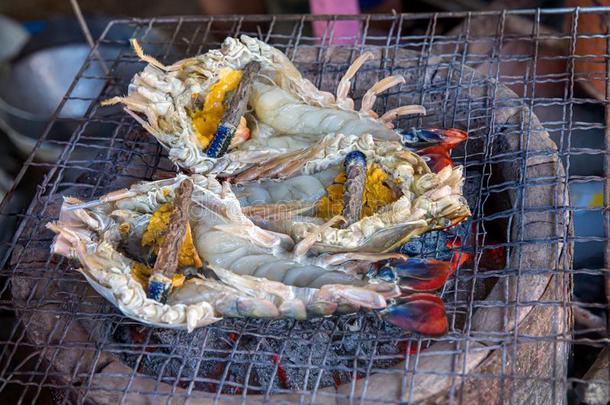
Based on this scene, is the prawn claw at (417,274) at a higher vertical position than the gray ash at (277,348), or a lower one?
higher

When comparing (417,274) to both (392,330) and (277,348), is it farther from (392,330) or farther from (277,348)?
(277,348)

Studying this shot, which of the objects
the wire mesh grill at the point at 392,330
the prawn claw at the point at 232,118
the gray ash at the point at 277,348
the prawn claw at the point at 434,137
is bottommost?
the gray ash at the point at 277,348

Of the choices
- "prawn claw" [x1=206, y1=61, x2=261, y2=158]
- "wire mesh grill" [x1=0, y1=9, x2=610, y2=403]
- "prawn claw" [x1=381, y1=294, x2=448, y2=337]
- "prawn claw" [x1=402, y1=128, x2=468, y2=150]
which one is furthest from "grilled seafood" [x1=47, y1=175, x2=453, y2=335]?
"prawn claw" [x1=402, y1=128, x2=468, y2=150]

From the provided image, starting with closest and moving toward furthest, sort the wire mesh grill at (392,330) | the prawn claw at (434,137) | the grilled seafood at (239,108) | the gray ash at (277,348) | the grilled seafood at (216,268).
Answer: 1. the wire mesh grill at (392,330)
2. the grilled seafood at (216,268)
3. the gray ash at (277,348)
4. the prawn claw at (434,137)
5. the grilled seafood at (239,108)

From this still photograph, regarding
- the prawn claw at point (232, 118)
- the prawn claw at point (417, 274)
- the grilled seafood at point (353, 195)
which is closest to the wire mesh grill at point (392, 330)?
the prawn claw at point (417, 274)

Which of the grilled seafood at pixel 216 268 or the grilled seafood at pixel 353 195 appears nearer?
the grilled seafood at pixel 216 268

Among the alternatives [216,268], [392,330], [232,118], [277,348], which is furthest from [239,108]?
[392,330]

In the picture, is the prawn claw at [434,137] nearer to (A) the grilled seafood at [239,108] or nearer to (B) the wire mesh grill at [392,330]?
(A) the grilled seafood at [239,108]
